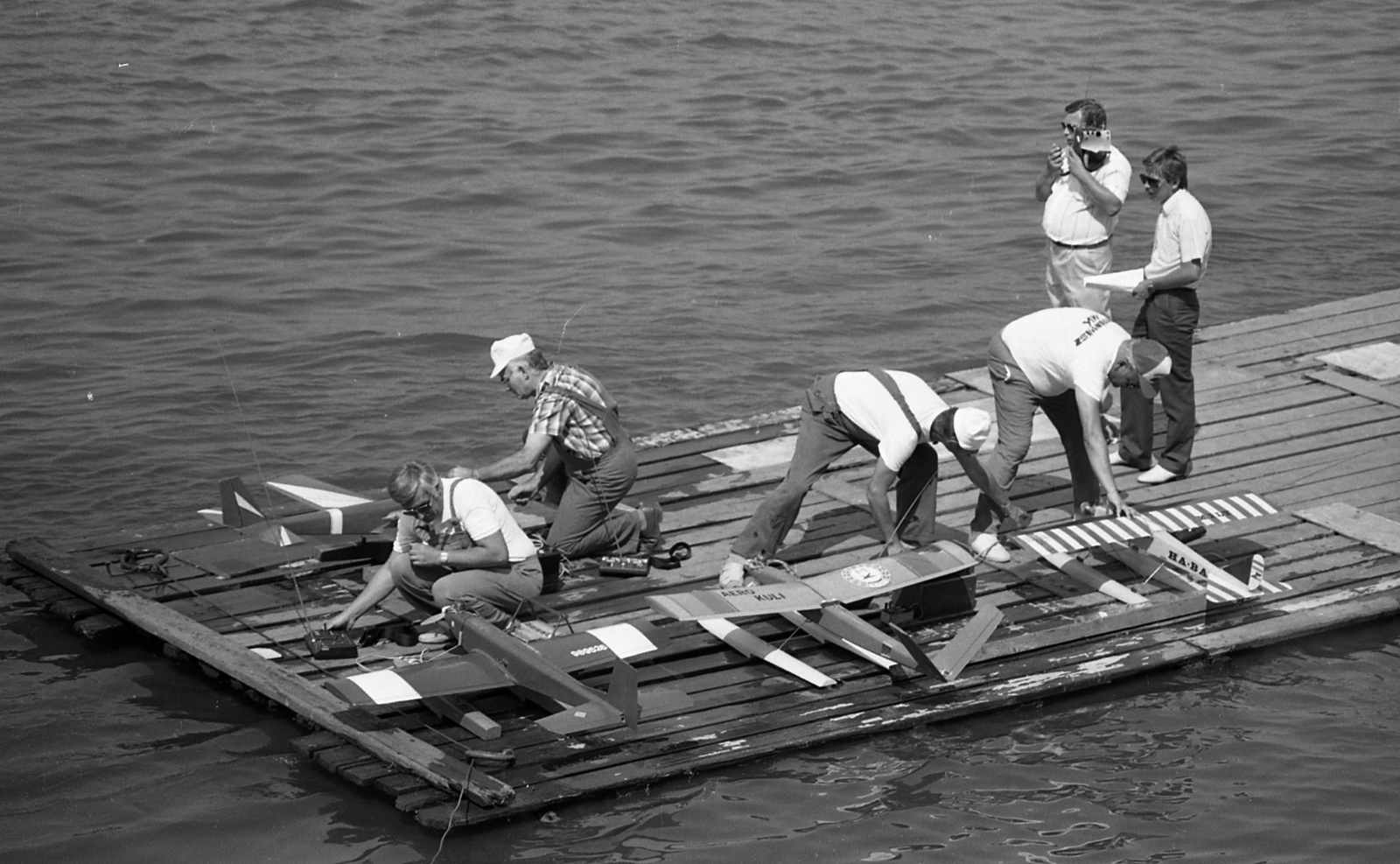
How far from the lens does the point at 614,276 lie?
16875mm

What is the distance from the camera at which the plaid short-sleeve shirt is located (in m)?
9.45

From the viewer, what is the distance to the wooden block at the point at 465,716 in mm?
8086

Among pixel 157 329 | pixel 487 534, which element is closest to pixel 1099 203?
pixel 487 534

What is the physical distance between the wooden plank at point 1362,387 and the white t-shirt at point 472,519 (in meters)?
6.36

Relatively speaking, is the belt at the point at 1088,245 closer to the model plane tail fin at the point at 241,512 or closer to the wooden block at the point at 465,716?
the wooden block at the point at 465,716

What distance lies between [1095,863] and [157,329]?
10.5 metres

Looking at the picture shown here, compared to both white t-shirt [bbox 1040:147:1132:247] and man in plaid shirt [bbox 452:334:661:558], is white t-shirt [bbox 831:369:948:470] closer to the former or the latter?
man in plaid shirt [bbox 452:334:661:558]

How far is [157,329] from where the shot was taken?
15250mm

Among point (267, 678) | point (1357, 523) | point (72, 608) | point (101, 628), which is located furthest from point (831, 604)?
point (72, 608)

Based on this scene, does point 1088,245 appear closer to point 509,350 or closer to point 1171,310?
point 1171,310

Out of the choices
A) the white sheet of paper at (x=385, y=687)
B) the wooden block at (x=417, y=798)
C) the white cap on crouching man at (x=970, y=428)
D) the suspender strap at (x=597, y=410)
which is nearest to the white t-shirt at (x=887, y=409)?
the white cap on crouching man at (x=970, y=428)

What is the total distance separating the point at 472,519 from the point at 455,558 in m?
0.22

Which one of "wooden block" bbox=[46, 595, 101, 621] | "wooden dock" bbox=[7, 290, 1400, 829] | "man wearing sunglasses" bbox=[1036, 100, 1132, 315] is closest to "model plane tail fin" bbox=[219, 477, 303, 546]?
"wooden dock" bbox=[7, 290, 1400, 829]

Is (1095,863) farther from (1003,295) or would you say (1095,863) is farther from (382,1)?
(382,1)
